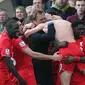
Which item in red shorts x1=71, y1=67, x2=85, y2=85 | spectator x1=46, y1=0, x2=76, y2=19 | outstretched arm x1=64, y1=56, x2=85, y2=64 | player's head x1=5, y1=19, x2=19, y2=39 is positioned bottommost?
red shorts x1=71, y1=67, x2=85, y2=85

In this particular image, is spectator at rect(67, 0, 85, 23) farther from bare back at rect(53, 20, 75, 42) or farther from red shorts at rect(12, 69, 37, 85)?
red shorts at rect(12, 69, 37, 85)

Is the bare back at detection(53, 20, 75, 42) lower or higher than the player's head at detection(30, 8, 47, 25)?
lower

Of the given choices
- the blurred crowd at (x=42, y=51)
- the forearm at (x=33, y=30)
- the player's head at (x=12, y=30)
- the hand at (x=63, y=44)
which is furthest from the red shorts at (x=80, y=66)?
the player's head at (x=12, y=30)

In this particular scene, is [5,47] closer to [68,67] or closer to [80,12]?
[68,67]

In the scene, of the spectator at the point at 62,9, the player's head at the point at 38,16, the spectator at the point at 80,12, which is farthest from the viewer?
the spectator at the point at 62,9

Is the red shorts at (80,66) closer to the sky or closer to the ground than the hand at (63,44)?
closer to the ground

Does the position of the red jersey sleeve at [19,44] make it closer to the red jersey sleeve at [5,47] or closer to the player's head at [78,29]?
the red jersey sleeve at [5,47]

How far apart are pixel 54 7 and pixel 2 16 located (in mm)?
1073

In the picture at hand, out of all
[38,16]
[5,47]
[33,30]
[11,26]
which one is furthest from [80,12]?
[5,47]

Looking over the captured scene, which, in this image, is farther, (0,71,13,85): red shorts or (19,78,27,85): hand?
(0,71,13,85): red shorts

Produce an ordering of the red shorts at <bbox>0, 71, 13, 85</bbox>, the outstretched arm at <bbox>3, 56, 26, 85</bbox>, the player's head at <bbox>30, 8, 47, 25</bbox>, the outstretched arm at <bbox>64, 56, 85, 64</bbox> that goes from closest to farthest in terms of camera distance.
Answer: the outstretched arm at <bbox>3, 56, 26, 85</bbox>
the red shorts at <bbox>0, 71, 13, 85</bbox>
the outstretched arm at <bbox>64, 56, 85, 64</bbox>
the player's head at <bbox>30, 8, 47, 25</bbox>

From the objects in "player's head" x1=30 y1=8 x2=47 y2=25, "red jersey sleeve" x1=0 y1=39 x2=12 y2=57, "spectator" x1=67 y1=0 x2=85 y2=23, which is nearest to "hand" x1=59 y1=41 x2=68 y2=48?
"player's head" x1=30 y1=8 x2=47 y2=25

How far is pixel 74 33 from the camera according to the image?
6.37 metres

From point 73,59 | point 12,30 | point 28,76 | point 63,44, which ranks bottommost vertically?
point 28,76
